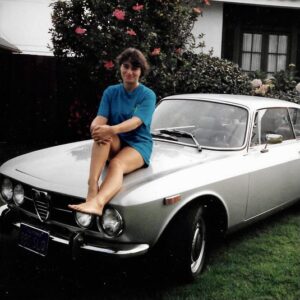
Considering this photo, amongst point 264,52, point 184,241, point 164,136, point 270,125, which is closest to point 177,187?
point 184,241

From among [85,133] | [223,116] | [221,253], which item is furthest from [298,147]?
[85,133]

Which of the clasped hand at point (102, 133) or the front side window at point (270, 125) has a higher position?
the clasped hand at point (102, 133)

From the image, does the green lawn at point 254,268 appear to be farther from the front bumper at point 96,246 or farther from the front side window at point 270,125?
the front side window at point 270,125

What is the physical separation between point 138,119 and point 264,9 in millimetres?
10337

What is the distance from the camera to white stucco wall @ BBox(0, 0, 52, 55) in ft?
39.4

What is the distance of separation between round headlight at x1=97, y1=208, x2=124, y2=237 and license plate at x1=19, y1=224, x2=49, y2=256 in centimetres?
42

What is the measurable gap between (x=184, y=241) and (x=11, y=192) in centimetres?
143

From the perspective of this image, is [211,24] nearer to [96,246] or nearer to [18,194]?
[18,194]

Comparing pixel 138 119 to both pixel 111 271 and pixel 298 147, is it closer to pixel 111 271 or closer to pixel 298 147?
pixel 111 271

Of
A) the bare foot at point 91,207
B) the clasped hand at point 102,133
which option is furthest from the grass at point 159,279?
the clasped hand at point 102,133

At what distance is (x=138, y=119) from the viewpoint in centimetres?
362

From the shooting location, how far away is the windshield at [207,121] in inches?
168

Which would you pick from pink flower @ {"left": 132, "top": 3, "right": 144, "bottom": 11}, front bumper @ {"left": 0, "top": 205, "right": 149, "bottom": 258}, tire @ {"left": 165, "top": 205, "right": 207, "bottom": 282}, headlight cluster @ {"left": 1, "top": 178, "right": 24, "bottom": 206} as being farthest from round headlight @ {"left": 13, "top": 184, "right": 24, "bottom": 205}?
pink flower @ {"left": 132, "top": 3, "right": 144, "bottom": 11}

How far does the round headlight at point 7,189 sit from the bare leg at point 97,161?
82 cm
